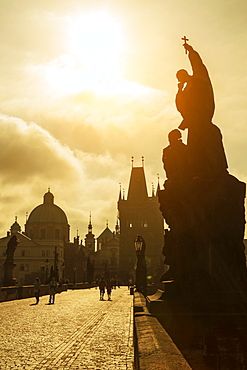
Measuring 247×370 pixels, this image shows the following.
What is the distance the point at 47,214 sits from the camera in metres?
109

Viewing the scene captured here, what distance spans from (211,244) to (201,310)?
1205 millimetres

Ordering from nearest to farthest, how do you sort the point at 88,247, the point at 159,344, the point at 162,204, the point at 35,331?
the point at 159,344, the point at 162,204, the point at 35,331, the point at 88,247

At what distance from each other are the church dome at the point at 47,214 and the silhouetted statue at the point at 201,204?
10080 centimetres

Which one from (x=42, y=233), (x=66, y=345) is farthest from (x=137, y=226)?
(x=66, y=345)

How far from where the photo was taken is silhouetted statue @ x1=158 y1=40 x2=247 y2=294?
8078 mm

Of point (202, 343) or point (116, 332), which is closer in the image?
point (202, 343)

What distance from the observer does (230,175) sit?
28.8 feet

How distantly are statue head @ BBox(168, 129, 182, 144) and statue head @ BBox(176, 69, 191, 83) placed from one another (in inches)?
43.2

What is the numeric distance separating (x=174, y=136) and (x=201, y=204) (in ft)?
6.56

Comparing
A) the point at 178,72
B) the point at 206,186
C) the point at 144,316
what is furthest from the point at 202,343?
the point at 178,72

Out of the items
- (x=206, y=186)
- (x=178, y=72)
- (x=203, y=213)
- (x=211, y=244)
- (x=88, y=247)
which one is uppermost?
(x=88, y=247)

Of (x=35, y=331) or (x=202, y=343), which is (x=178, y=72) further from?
(x=35, y=331)

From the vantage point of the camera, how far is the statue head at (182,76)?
9.60 meters

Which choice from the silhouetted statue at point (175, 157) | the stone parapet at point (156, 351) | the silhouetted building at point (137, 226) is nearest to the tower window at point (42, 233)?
the silhouetted building at point (137, 226)
